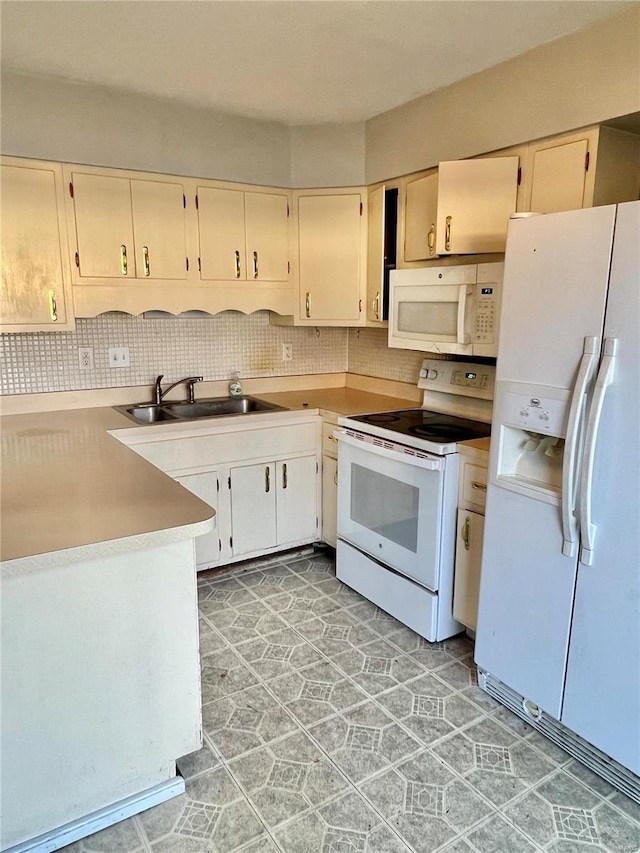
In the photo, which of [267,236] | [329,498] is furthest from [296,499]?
[267,236]

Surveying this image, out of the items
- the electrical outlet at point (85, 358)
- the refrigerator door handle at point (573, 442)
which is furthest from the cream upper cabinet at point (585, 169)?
the electrical outlet at point (85, 358)

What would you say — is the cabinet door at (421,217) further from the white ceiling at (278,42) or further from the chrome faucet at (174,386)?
the chrome faucet at (174,386)

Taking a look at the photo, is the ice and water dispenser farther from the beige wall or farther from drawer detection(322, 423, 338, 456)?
drawer detection(322, 423, 338, 456)

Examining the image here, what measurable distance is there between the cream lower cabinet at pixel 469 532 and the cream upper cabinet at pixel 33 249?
1.95 m

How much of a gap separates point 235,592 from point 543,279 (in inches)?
82.5

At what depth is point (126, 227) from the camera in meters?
2.79

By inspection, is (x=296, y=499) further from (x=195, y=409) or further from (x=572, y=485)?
(x=572, y=485)

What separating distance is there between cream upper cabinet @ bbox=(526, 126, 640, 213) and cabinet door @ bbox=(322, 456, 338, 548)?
1.63 meters

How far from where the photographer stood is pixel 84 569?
148 cm

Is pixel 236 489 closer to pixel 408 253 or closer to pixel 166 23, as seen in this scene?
pixel 408 253

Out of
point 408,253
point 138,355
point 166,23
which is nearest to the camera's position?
point 166,23

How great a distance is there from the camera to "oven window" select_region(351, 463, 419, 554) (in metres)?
2.53

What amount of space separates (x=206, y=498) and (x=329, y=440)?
735 mm

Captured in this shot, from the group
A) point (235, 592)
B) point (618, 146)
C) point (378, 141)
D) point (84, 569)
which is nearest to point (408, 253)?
point (378, 141)
